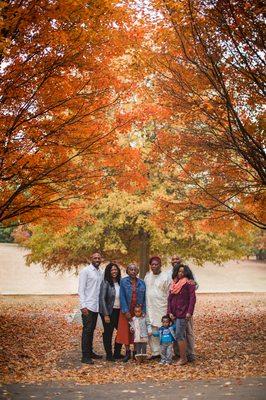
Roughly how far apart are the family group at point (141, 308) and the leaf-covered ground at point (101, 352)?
14.9 inches

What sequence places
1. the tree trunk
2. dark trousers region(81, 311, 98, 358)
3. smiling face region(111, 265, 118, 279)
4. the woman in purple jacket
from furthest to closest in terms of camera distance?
the tree trunk
smiling face region(111, 265, 118, 279)
dark trousers region(81, 311, 98, 358)
the woman in purple jacket

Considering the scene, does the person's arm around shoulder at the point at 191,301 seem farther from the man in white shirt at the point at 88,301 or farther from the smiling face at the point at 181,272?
the man in white shirt at the point at 88,301

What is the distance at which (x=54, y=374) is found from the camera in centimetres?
834

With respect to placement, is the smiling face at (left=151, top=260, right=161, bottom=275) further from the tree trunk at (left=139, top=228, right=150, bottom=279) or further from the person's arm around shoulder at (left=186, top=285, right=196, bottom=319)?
the tree trunk at (left=139, top=228, right=150, bottom=279)

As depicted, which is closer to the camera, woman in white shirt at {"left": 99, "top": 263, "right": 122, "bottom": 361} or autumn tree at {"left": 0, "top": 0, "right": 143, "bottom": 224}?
autumn tree at {"left": 0, "top": 0, "right": 143, "bottom": 224}

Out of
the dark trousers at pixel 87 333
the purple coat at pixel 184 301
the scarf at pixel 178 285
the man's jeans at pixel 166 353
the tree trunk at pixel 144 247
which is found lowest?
the man's jeans at pixel 166 353

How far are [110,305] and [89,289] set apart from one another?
54 cm

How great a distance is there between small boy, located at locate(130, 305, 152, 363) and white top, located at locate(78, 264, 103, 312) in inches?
30.6

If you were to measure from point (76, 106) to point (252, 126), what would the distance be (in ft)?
11.6

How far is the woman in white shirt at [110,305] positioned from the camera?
9.78 m

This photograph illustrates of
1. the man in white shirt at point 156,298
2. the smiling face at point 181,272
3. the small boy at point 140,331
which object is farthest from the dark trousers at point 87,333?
the smiling face at point 181,272

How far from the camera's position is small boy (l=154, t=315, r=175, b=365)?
9.16 m

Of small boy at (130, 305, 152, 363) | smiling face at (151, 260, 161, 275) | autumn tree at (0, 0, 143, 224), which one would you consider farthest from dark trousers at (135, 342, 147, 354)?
autumn tree at (0, 0, 143, 224)

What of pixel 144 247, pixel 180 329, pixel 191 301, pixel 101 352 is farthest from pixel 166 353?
pixel 144 247
